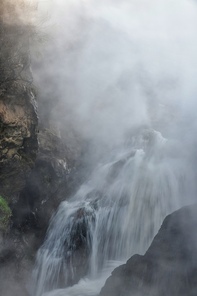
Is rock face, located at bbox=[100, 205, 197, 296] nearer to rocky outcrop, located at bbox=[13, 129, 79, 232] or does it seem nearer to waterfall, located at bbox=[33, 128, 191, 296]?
waterfall, located at bbox=[33, 128, 191, 296]

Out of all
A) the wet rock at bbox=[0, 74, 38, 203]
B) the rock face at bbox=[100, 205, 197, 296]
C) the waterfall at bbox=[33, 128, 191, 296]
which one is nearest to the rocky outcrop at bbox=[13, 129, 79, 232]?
the waterfall at bbox=[33, 128, 191, 296]

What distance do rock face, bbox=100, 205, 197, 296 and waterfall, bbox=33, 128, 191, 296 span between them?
2308 millimetres

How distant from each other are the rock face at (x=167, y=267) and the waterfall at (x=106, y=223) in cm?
231

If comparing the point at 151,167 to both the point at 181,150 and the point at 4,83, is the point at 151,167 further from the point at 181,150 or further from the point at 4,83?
the point at 4,83

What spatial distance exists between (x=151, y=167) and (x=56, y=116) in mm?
7381

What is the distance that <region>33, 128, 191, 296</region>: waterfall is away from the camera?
41.9 feet

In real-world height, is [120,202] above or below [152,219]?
above

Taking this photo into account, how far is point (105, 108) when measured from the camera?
23875 millimetres

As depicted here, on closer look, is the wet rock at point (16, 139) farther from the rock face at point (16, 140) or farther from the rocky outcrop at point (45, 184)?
the rocky outcrop at point (45, 184)

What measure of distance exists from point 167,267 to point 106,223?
16.8ft

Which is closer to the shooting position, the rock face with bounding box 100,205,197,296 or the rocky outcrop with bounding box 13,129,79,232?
the rock face with bounding box 100,205,197,296

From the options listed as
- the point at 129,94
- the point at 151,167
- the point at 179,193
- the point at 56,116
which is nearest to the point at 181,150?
the point at 151,167

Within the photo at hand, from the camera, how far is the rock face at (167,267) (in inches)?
344

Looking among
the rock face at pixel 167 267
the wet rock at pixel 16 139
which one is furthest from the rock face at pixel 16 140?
the rock face at pixel 167 267
